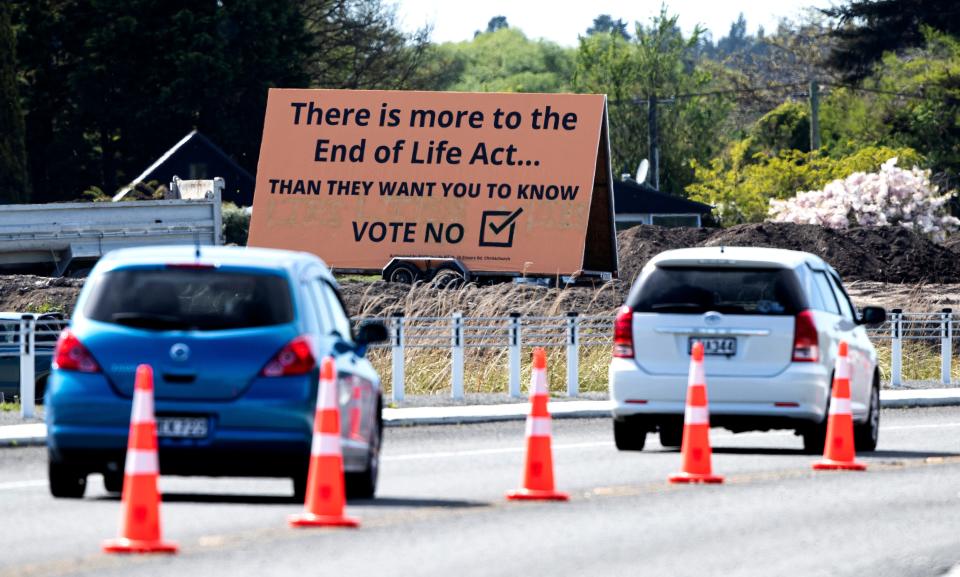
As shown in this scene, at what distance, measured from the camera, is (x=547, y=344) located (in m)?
28.4

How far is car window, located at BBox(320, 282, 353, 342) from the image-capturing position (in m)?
13.0

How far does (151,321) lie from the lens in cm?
1211

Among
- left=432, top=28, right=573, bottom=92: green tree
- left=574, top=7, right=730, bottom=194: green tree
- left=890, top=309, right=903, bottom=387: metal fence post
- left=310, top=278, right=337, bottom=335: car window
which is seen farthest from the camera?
left=432, top=28, right=573, bottom=92: green tree

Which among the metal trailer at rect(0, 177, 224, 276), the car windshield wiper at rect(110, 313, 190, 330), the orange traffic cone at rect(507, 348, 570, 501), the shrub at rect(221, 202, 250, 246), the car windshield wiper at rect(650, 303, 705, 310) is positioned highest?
the shrub at rect(221, 202, 250, 246)

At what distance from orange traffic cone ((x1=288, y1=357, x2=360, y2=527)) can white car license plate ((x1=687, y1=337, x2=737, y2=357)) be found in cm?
608

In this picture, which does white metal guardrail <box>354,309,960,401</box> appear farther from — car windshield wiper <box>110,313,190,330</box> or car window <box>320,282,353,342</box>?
car windshield wiper <box>110,313,190,330</box>

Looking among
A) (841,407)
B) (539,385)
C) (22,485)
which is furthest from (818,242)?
(539,385)

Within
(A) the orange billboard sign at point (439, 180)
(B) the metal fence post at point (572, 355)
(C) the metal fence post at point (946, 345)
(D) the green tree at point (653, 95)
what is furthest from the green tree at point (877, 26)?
(B) the metal fence post at point (572, 355)

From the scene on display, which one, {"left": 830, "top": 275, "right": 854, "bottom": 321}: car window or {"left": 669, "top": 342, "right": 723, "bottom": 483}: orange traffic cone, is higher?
{"left": 830, "top": 275, "right": 854, "bottom": 321}: car window

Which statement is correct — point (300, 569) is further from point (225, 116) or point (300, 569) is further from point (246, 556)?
point (225, 116)

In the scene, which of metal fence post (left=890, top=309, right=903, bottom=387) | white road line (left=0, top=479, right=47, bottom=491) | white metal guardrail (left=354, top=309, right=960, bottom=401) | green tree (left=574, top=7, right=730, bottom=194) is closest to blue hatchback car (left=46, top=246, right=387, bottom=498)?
white road line (left=0, top=479, right=47, bottom=491)

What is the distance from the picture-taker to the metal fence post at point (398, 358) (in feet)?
78.9

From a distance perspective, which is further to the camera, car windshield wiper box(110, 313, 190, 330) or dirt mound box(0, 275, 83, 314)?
dirt mound box(0, 275, 83, 314)

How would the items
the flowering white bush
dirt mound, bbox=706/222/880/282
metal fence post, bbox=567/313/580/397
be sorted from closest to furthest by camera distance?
1. metal fence post, bbox=567/313/580/397
2. dirt mound, bbox=706/222/880/282
3. the flowering white bush
